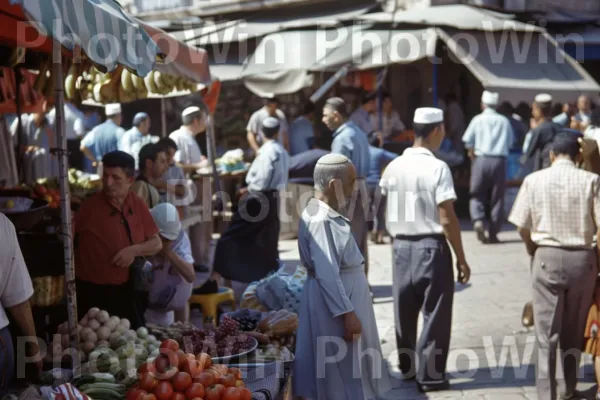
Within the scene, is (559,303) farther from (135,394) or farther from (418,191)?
(135,394)

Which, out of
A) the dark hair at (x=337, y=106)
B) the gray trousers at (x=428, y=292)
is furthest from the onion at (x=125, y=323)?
the dark hair at (x=337, y=106)

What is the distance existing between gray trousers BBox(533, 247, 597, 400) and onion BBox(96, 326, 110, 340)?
10.4ft

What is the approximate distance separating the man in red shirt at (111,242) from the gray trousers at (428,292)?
2041 mm

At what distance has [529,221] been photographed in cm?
609

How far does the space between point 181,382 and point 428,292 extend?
293cm

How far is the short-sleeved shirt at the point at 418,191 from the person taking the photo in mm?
6312

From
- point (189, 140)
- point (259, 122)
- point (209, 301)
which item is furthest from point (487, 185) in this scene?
point (209, 301)

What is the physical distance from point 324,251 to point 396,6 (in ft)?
39.8

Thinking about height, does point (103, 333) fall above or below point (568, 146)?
below

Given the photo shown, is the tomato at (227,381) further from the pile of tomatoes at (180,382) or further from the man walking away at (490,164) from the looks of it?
the man walking away at (490,164)

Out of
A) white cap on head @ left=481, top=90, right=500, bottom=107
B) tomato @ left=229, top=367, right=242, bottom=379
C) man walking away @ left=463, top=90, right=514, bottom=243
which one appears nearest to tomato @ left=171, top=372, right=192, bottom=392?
tomato @ left=229, top=367, right=242, bottom=379

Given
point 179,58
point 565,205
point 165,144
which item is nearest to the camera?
point 565,205

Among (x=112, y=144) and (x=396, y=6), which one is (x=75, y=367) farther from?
(x=396, y=6)

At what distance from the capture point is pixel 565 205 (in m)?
5.87
